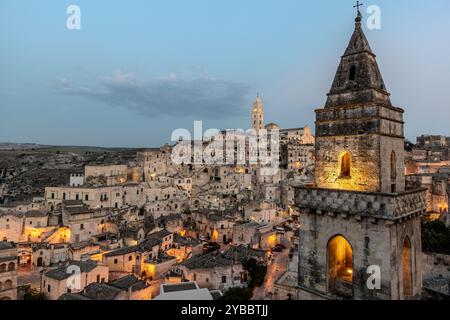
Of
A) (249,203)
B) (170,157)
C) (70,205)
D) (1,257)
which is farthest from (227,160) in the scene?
(1,257)

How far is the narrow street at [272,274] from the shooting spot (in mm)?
25753

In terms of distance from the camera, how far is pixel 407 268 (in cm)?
974

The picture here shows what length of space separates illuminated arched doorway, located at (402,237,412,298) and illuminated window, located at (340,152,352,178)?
2837mm

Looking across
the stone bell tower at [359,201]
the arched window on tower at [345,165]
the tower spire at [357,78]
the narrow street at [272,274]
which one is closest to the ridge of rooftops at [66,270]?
the narrow street at [272,274]

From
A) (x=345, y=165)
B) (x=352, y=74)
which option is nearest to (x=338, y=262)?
(x=345, y=165)

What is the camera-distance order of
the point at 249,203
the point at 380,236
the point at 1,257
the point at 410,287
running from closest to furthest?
the point at 380,236 → the point at 410,287 → the point at 1,257 → the point at 249,203

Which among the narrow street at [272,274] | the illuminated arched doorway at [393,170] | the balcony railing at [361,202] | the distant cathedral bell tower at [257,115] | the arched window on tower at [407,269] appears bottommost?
the narrow street at [272,274]

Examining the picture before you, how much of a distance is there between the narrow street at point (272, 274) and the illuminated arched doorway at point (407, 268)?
16.2m

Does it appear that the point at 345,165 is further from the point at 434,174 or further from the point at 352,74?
the point at 434,174

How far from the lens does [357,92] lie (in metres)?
9.75

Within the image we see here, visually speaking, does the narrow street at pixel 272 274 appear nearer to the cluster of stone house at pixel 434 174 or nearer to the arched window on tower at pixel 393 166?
the cluster of stone house at pixel 434 174

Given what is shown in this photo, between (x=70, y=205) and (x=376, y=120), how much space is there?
1683 inches

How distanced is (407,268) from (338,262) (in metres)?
2.15
